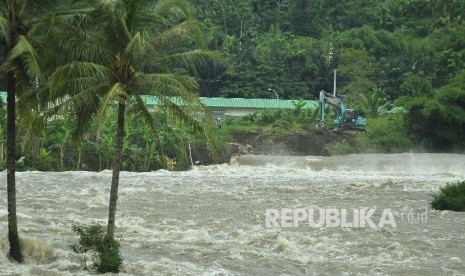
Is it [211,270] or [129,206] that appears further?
[129,206]

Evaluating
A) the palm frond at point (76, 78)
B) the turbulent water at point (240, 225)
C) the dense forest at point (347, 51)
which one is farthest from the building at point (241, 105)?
the palm frond at point (76, 78)

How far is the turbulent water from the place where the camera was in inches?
759

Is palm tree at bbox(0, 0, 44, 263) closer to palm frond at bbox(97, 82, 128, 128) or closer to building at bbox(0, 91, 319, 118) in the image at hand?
palm frond at bbox(97, 82, 128, 128)

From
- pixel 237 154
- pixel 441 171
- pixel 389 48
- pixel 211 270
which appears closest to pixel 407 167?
pixel 441 171

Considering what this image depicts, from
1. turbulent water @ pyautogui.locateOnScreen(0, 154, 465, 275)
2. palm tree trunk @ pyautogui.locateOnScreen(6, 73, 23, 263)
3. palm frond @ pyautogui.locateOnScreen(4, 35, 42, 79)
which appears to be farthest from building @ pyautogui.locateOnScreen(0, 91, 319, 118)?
palm frond @ pyautogui.locateOnScreen(4, 35, 42, 79)

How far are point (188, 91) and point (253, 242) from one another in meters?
5.51

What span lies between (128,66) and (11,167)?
3.19m

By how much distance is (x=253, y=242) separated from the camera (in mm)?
21906

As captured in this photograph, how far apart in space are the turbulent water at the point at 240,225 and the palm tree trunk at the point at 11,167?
1.13 feet

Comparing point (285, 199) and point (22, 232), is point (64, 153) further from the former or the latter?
point (22, 232)

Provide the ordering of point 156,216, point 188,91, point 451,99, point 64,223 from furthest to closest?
1. point 451,99
2. point 156,216
3. point 64,223
4. point 188,91

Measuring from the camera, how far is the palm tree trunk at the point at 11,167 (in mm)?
17500

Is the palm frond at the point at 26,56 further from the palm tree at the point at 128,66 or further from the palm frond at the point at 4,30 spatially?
the palm tree at the point at 128,66

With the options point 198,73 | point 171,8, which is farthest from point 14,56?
point 198,73
